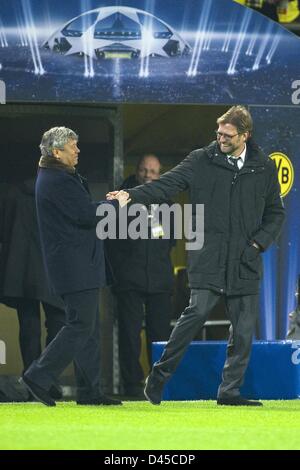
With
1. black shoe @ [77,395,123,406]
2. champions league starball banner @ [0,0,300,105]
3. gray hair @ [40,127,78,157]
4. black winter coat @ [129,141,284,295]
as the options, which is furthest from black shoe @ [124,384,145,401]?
gray hair @ [40,127,78,157]

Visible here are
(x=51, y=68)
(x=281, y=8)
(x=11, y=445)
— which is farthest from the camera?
(x=281, y=8)

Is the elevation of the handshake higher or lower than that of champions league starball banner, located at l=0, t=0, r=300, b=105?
lower

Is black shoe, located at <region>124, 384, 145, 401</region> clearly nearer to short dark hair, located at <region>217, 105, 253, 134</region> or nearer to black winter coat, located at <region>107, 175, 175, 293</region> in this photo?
black winter coat, located at <region>107, 175, 175, 293</region>

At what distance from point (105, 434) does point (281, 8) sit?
702 cm

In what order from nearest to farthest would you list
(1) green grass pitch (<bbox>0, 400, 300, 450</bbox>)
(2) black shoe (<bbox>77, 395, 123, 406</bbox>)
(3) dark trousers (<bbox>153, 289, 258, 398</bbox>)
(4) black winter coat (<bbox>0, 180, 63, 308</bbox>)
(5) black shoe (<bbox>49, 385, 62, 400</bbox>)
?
(1) green grass pitch (<bbox>0, 400, 300, 450</bbox>)
(3) dark trousers (<bbox>153, 289, 258, 398</bbox>)
(2) black shoe (<bbox>77, 395, 123, 406</bbox>)
(5) black shoe (<bbox>49, 385, 62, 400</bbox>)
(4) black winter coat (<bbox>0, 180, 63, 308</bbox>)

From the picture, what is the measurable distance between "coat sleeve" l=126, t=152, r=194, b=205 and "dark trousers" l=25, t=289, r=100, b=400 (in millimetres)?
692

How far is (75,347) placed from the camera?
9.37 metres

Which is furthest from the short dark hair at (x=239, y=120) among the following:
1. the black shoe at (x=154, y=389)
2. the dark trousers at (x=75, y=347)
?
the black shoe at (x=154, y=389)

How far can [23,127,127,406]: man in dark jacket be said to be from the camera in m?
9.30

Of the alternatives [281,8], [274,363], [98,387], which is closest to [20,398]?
[98,387]

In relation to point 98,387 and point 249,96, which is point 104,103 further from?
point 98,387

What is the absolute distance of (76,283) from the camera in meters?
9.33

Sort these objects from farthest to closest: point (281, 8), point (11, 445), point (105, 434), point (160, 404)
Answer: point (281, 8) < point (160, 404) < point (105, 434) < point (11, 445)

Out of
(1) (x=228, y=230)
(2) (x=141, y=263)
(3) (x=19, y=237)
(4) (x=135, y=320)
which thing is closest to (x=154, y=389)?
(1) (x=228, y=230)
